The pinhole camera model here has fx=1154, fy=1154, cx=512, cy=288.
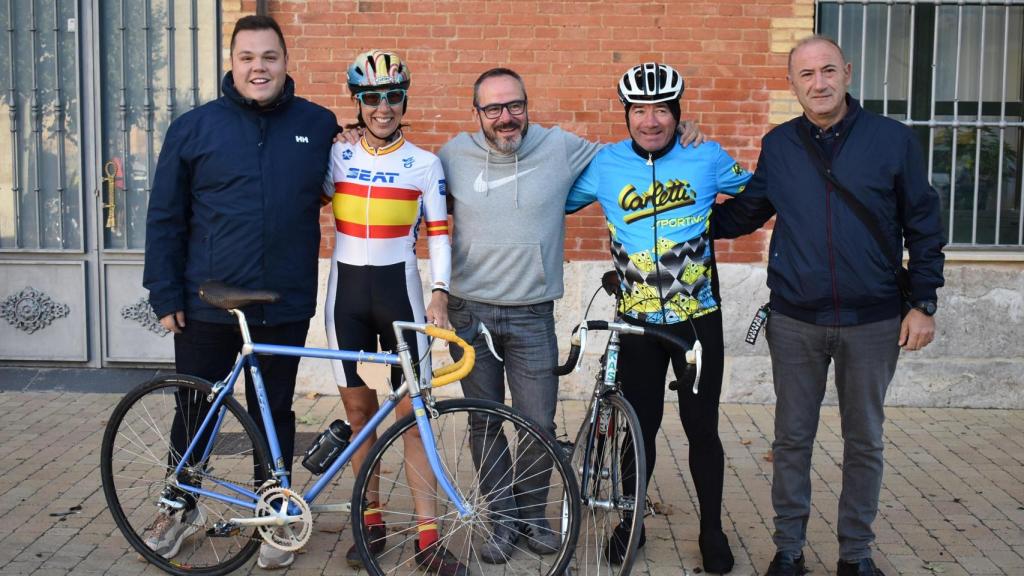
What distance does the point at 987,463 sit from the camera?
658 cm

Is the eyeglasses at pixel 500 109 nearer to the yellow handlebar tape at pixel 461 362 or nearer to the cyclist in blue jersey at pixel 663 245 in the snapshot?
the cyclist in blue jersey at pixel 663 245

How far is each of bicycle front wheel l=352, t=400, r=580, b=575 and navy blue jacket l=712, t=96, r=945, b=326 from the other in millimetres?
1236

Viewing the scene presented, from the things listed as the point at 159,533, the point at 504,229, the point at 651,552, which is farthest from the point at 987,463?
the point at 159,533

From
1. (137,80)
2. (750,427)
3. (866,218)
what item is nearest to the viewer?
(866,218)

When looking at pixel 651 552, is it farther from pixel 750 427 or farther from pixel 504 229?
pixel 750 427

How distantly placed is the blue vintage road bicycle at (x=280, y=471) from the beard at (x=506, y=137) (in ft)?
2.77

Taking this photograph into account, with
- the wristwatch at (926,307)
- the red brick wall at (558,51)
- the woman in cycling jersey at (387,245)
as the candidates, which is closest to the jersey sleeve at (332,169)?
the woman in cycling jersey at (387,245)

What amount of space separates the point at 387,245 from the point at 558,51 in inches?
131

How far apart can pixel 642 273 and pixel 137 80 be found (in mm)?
4828

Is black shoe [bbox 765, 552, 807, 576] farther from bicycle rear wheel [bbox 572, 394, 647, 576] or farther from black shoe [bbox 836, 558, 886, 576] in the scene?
bicycle rear wheel [bbox 572, 394, 647, 576]

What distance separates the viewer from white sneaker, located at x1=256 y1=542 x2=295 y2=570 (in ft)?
16.1

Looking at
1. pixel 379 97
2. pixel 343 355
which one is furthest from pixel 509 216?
pixel 343 355

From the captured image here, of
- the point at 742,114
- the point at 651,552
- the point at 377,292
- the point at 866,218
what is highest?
the point at 742,114

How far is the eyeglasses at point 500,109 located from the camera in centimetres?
473
